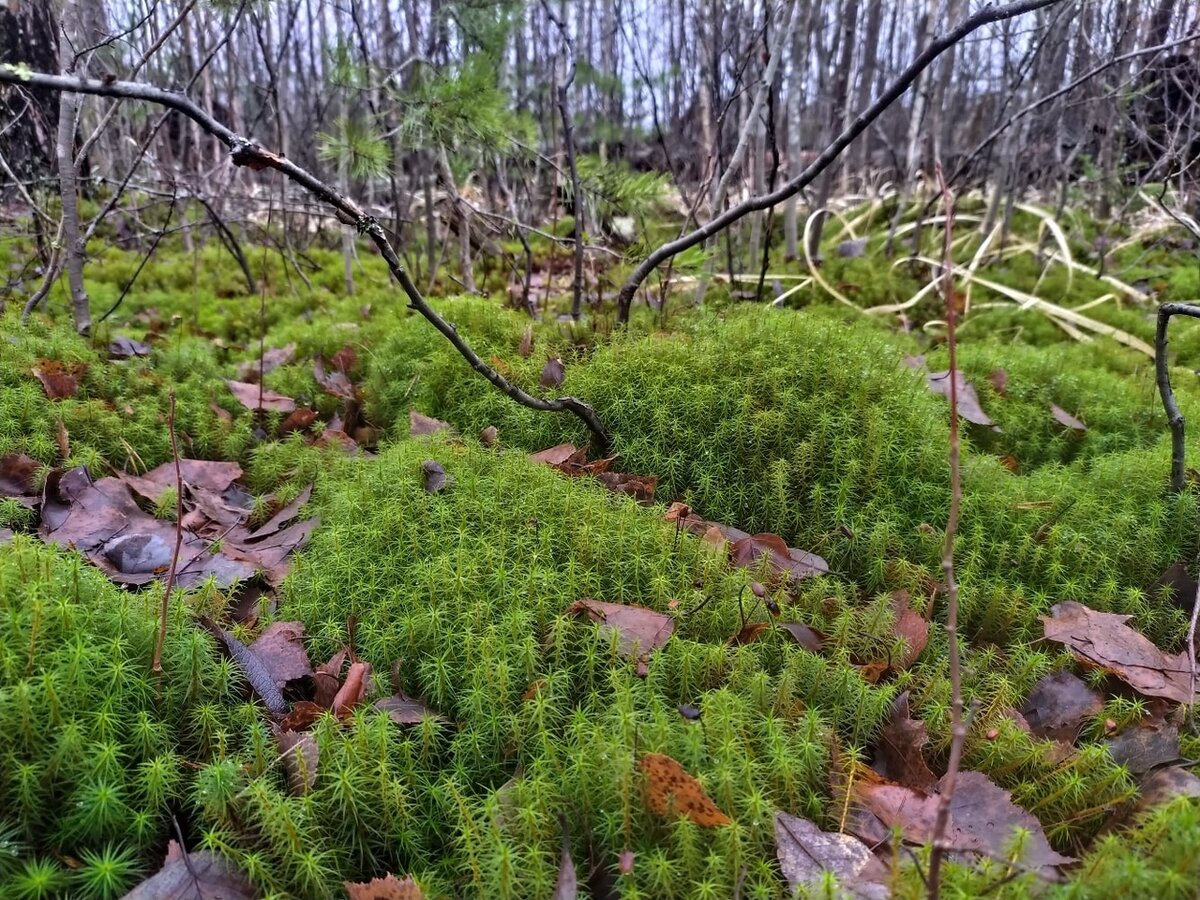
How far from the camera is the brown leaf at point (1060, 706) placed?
213 centimetres

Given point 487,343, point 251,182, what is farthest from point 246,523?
point 251,182

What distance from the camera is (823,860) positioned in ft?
5.42

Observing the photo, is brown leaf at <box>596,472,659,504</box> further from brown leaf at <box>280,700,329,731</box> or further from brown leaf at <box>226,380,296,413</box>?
brown leaf at <box>226,380,296,413</box>

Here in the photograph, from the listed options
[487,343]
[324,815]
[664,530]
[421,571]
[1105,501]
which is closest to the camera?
[324,815]

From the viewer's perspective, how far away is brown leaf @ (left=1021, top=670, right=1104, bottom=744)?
213 cm

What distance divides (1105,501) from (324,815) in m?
2.96

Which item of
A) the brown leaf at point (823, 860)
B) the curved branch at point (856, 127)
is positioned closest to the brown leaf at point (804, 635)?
the brown leaf at point (823, 860)

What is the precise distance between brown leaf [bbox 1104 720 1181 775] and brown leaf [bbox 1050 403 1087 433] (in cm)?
207

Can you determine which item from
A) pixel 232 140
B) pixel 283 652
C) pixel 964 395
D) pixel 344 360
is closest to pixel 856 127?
pixel 964 395

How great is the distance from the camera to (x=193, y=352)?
4227mm

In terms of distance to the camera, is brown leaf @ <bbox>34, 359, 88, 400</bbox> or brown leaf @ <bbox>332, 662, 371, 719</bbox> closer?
brown leaf @ <bbox>332, 662, 371, 719</bbox>

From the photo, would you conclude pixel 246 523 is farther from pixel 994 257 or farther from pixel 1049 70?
pixel 1049 70

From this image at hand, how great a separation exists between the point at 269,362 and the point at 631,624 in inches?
132

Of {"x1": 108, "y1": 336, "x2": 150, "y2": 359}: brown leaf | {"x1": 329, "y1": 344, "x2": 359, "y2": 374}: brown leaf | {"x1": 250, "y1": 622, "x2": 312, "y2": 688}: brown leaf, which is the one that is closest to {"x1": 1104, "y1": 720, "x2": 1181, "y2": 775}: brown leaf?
{"x1": 250, "y1": 622, "x2": 312, "y2": 688}: brown leaf
